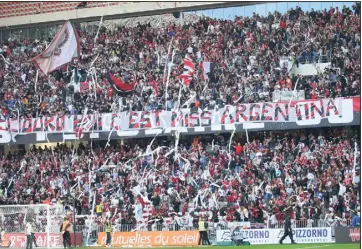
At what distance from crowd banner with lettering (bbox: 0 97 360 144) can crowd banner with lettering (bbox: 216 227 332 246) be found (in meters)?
6.81

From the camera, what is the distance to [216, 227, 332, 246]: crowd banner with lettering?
129ft

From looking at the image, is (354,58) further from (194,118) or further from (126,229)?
(126,229)

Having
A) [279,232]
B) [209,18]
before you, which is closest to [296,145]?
[279,232]

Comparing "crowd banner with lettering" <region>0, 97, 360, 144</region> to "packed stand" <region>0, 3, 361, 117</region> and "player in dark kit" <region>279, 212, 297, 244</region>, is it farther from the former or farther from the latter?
"player in dark kit" <region>279, 212, 297, 244</region>

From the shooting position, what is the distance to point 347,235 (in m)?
38.2

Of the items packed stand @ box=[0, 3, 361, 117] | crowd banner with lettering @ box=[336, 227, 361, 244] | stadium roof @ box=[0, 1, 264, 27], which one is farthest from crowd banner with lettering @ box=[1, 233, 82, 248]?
stadium roof @ box=[0, 1, 264, 27]

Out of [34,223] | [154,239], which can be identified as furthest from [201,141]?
[34,223]

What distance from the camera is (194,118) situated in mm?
47625

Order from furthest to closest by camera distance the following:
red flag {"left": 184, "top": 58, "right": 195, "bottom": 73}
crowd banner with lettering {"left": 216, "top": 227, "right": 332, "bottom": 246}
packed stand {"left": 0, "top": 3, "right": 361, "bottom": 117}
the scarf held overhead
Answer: the scarf held overhead
red flag {"left": 184, "top": 58, "right": 195, "bottom": 73}
packed stand {"left": 0, "top": 3, "right": 361, "bottom": 117}
crowd banner with lettering {"left": 216, "top": 227, "right": 332, "bottom": 246}

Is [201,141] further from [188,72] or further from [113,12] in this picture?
[113,12]

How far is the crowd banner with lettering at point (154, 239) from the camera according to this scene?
133 feet

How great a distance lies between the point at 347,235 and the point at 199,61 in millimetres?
14893

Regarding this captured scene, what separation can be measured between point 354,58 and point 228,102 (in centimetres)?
661

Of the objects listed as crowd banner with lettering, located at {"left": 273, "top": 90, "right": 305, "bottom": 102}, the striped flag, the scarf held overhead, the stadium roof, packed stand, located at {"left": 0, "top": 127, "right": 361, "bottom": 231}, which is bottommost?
packed stand, located at {"left": 0, "top": 127, "right": 361, "bottom": 231}
